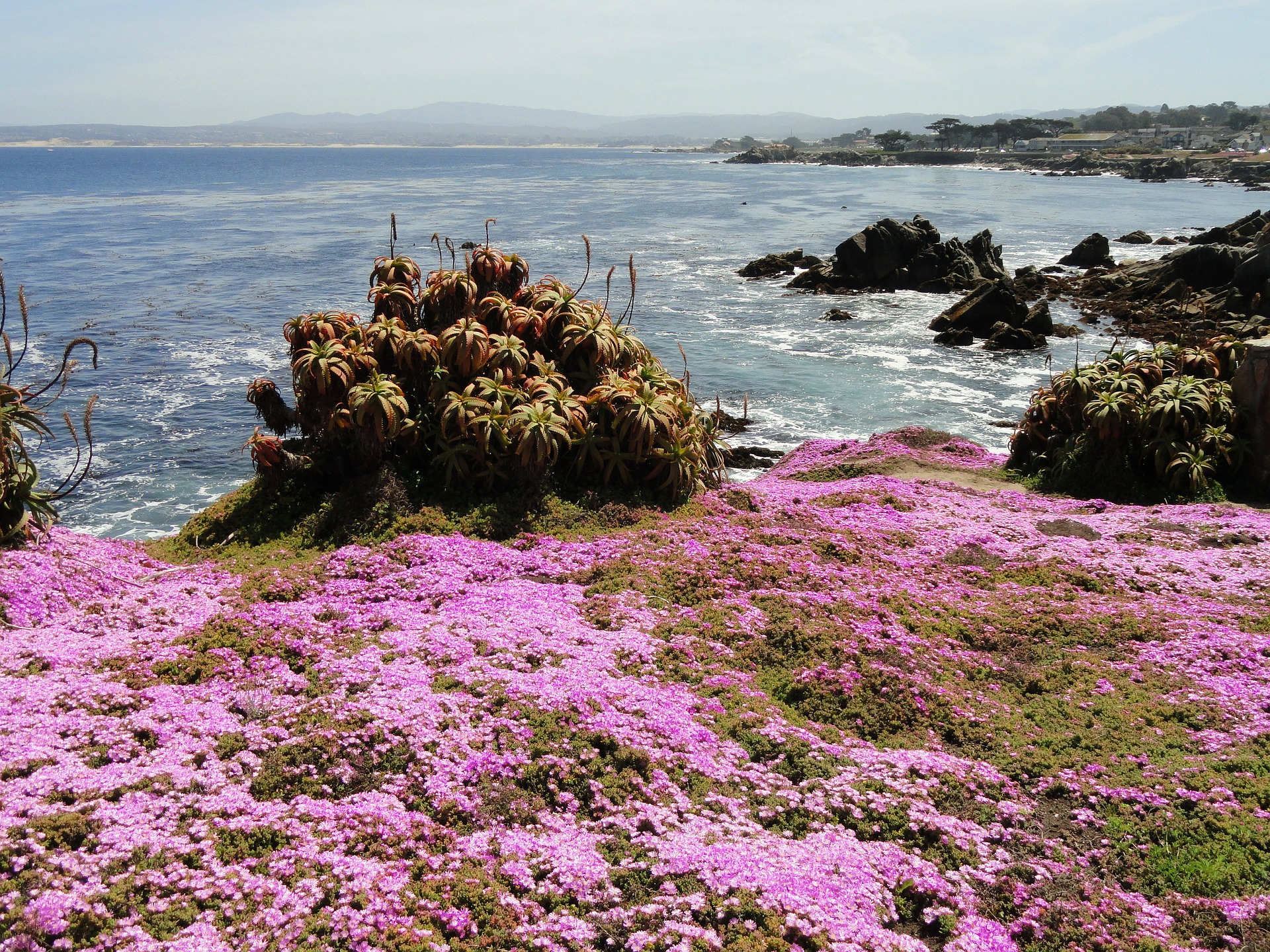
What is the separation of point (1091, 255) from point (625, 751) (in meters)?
57.6

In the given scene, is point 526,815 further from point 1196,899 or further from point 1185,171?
point 1185,171

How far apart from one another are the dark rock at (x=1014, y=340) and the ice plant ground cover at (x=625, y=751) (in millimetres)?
28094

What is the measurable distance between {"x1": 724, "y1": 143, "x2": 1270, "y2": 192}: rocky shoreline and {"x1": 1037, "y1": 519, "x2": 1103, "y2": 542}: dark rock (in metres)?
117

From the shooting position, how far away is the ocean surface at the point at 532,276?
26.6 m

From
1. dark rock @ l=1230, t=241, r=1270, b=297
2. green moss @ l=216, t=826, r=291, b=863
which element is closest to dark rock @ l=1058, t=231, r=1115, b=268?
dark rock @ l=1230, t=241, r=1270, b=297

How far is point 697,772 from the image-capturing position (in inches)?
276

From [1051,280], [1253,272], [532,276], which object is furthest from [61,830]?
[1051,280]

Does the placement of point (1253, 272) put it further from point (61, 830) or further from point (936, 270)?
point (61, 830)

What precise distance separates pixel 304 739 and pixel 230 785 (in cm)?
65

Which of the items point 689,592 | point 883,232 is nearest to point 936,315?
point 883,232

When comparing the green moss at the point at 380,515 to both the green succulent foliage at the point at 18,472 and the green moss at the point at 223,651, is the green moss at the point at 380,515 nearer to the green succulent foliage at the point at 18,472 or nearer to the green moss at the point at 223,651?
the green succulent foliage at the point at 18,472

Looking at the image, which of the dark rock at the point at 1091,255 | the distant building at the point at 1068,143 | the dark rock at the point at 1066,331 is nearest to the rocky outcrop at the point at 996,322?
the dark rock at the point at 1066,331

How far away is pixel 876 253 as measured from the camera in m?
52.0

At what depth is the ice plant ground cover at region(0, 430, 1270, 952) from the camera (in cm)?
545
